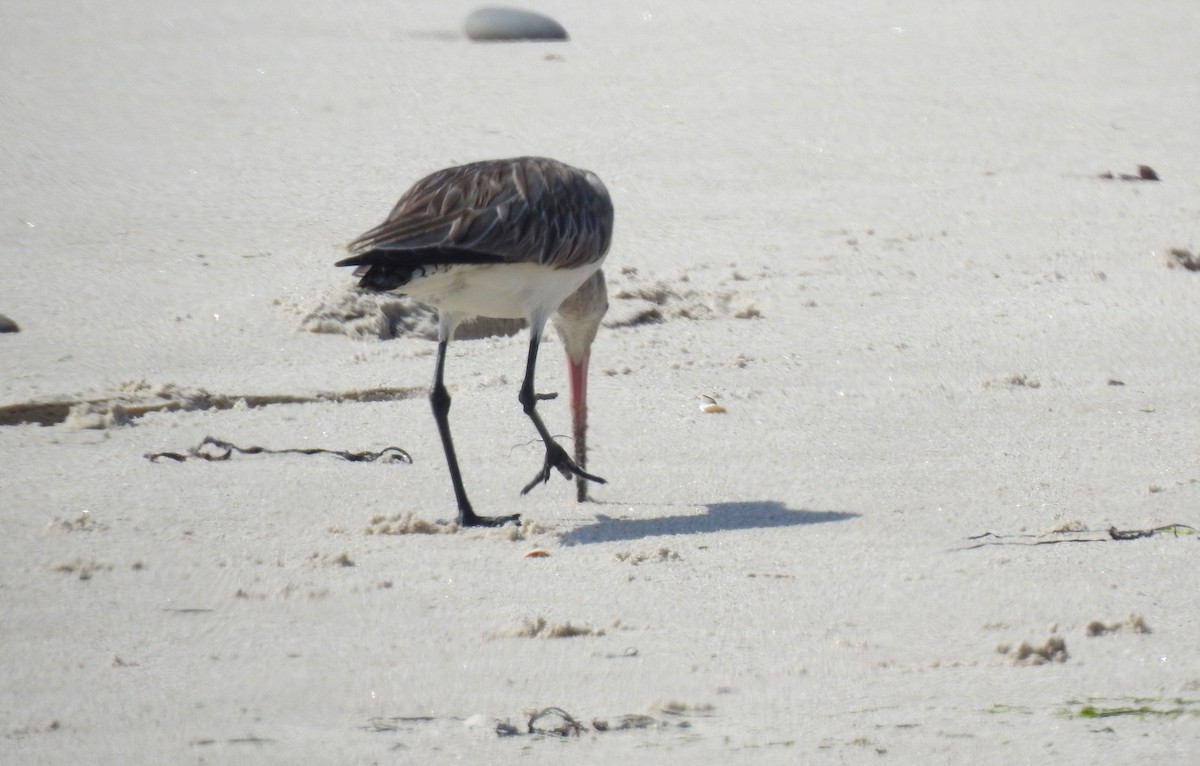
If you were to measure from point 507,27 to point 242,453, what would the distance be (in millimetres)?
7333

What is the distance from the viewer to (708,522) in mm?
5582

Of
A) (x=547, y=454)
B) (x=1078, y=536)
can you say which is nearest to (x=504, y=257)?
(x=547, y=454)

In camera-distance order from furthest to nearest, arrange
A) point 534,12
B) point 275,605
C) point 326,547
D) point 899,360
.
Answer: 1. point 534,12
2. point 899,360
3. point 326,547
4. point 275,605

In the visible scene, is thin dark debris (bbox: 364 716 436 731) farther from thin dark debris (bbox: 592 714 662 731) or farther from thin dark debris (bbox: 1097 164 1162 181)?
thin dark debris (bbox: 1097 164 1162 181)

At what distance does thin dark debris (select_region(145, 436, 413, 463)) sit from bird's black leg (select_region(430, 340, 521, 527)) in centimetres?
25

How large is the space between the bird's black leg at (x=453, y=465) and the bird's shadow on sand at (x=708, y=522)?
274 mm

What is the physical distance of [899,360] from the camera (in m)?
7.36

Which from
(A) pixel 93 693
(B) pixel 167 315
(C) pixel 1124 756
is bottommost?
(B) pixel 167 315

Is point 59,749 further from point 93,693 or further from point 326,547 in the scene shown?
point 326,547

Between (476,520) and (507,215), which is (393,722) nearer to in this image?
(476,520)

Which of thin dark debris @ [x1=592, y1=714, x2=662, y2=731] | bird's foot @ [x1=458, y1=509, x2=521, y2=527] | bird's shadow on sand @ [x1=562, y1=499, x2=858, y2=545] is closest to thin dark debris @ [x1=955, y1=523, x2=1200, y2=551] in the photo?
bird's shadow on sand @ [x1=562, y1=499, x2=858, y2=545]

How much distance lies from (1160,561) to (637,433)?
7.21ft

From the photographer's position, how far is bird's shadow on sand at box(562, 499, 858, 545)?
18.0 ft

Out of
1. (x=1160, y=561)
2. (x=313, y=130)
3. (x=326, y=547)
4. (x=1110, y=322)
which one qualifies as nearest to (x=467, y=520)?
(x=326, y=547)
